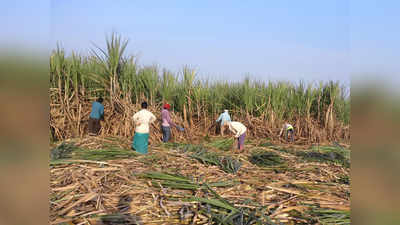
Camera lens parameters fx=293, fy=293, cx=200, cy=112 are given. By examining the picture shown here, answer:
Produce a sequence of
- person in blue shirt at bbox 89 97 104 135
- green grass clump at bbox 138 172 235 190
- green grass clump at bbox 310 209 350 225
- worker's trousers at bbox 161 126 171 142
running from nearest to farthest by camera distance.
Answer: green grass clump at bbox 310 209 350 225 → green grass clump at bbox 138 172 235 190 → person in blue shirt at bbox 89 97 104 135 → worker's trousers at bbox 161 126 171 142

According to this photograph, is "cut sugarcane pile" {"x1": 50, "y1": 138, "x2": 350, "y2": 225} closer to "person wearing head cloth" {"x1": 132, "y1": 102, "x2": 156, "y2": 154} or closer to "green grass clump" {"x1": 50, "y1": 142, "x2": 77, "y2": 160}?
"green grass clump" {"x1": 50, "y1": 142, "x2": 77, "y2": 160}

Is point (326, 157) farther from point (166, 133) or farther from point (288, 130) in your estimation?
point (166, 133)

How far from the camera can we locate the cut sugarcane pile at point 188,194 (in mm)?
2738

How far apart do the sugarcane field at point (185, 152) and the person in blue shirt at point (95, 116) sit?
22 mm

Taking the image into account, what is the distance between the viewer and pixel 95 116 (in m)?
6.52

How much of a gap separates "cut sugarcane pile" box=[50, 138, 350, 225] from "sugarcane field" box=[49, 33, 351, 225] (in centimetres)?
1

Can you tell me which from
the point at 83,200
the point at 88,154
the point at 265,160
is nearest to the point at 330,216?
the point at 83,200

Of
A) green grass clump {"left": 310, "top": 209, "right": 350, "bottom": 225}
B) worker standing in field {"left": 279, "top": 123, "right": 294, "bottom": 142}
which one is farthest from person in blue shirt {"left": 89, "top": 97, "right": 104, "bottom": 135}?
green grass clump {"left": 310, "top": 209, "right": 350, "bottom": 225}

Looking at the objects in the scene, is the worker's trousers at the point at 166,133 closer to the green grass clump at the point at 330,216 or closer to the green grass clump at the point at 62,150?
the green grass clump at the point at 62,150

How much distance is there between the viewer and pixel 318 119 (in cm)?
897

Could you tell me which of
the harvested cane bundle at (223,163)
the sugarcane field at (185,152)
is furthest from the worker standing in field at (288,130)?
the harvested cane bundle at (223,163)

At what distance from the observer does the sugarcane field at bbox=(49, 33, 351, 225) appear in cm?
287

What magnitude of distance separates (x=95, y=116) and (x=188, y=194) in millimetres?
4044
